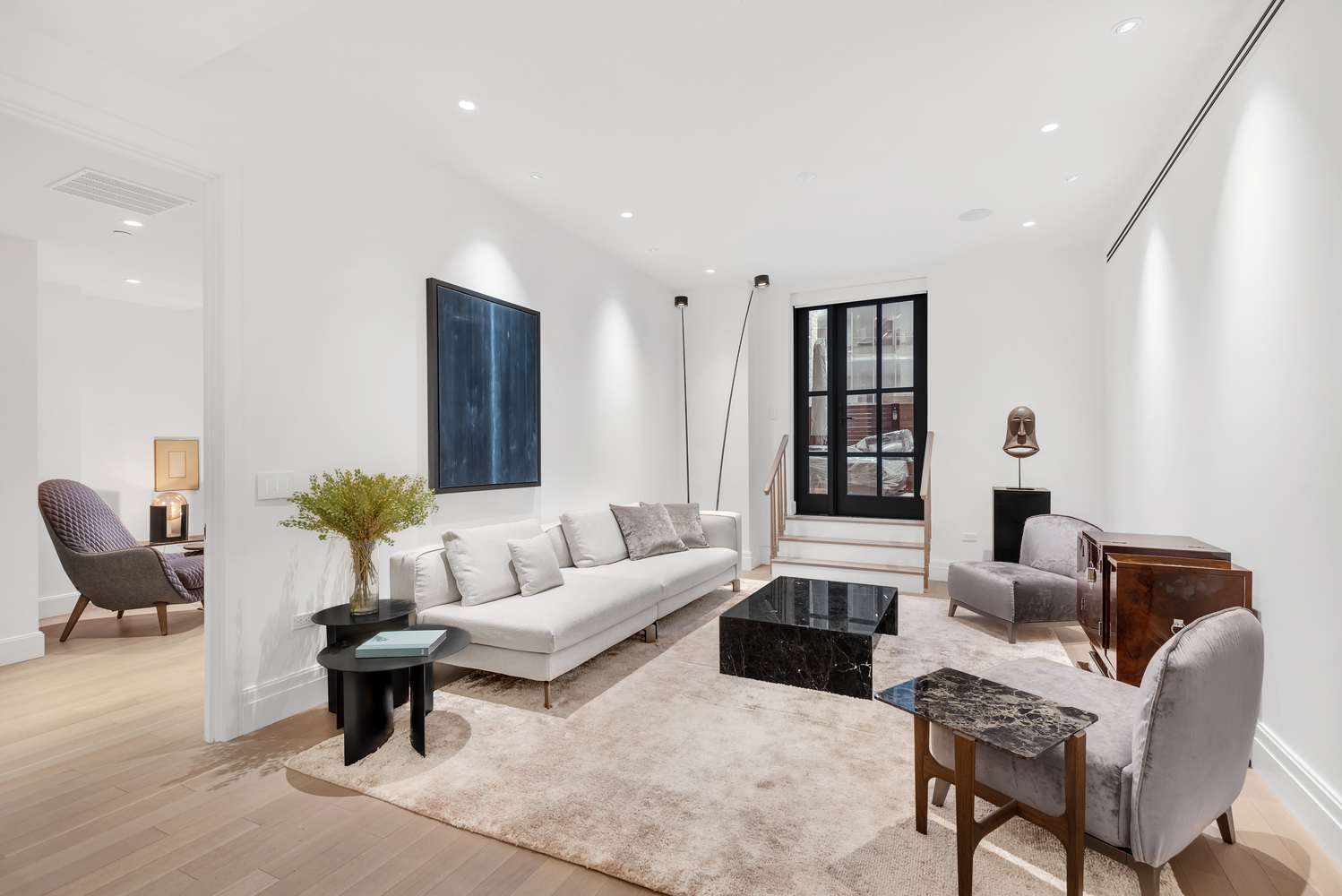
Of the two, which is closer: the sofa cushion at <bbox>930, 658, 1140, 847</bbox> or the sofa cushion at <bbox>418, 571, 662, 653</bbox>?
the sofa cushion at <bbox>930, 658, 1140, 847</bbox>

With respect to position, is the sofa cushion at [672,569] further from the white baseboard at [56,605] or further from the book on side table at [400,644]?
the white baseboard at [56,605]

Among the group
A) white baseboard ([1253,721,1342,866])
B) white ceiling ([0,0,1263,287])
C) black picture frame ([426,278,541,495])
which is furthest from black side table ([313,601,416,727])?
white baseboard ([1253,721,1342,866])

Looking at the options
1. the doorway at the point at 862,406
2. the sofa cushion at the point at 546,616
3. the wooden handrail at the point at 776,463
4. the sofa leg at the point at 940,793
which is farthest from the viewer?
the doorway at the point at 862,406

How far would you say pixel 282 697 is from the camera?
2.78m

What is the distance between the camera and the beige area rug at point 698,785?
173cm

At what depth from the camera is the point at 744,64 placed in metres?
2.76

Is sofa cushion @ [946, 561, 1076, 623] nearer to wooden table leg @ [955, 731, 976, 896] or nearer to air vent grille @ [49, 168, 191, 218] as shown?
wooden table leg @ [955, 731, 976, 896]

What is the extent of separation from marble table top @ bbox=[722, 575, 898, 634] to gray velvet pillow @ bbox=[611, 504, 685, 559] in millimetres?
868

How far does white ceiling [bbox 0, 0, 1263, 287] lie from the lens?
7.81 ft

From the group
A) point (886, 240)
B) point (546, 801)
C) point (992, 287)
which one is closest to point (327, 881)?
point (546, 801)

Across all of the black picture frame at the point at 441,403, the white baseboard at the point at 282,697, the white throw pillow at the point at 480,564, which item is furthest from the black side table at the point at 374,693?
the black picture frame at the point at 441,403

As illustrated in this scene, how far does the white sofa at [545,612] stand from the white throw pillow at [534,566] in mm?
49

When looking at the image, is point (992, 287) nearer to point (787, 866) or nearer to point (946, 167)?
point (946, 167)

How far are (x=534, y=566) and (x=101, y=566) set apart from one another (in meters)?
2.90
